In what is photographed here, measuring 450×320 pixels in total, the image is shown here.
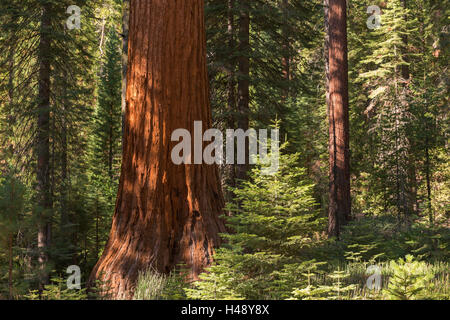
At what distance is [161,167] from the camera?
20.4 ft

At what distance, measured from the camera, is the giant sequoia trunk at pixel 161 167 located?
6.10 m

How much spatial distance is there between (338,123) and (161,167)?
23.9 ft

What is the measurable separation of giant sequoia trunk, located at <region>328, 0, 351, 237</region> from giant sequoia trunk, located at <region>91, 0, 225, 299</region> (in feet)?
20.1

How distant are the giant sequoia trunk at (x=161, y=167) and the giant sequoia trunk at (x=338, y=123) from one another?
612 centimetres

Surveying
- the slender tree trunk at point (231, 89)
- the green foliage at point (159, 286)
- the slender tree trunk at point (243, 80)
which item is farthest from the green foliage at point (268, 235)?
the slender tree trunk at point (243, 80)

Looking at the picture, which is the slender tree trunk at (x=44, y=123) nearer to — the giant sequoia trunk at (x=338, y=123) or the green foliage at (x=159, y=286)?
the green foliage at (x=159, y=286)

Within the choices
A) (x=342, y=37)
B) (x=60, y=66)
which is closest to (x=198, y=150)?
(x=342, y=37)

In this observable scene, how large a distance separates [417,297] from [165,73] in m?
4.53

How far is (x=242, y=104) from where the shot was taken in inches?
528

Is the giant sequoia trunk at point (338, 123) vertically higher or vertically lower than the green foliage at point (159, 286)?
higher

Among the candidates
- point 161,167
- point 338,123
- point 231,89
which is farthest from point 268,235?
point 231,89

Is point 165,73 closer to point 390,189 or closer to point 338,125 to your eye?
point 338,125

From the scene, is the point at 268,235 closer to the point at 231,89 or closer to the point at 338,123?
the point at 338,123

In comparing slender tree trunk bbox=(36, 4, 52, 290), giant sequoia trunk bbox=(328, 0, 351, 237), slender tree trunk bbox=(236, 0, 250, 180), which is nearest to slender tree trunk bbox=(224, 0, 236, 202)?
slender tree trunk bbox=(236, 0, 250, 180)
